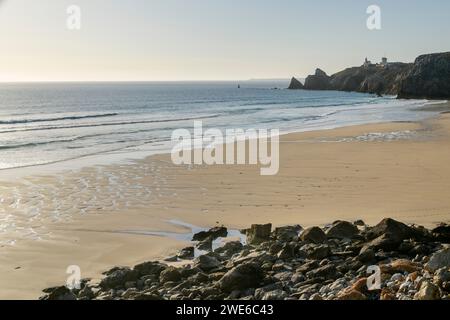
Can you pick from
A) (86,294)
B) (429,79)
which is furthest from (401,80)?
(86,294)

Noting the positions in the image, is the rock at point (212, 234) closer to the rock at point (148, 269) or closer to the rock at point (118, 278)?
the rock at point (148, 269)

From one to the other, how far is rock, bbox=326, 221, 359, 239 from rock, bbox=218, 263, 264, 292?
8.23 ft

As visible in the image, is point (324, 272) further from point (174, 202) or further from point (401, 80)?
point (401, 80)

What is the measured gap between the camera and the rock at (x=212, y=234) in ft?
33.2

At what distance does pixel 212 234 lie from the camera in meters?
10.2

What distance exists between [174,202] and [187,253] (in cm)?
439

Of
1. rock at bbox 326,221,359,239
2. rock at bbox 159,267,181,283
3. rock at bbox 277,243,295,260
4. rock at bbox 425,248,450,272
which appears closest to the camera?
rock at bbox 425,248,450,272

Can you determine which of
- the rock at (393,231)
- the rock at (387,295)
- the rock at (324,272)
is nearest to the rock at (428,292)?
the rock at (387,295)

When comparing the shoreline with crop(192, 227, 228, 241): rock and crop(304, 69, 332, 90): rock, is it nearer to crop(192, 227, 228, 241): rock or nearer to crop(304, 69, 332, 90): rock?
crop(192, 227, 228, 241): rock

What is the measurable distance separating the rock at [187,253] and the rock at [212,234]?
0.76 m

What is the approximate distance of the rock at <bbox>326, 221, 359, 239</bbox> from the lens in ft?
30.1

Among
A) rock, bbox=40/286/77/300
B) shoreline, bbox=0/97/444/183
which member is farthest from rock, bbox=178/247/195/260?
shoreline, bbox=0/97/444/183

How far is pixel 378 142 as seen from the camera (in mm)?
25781
